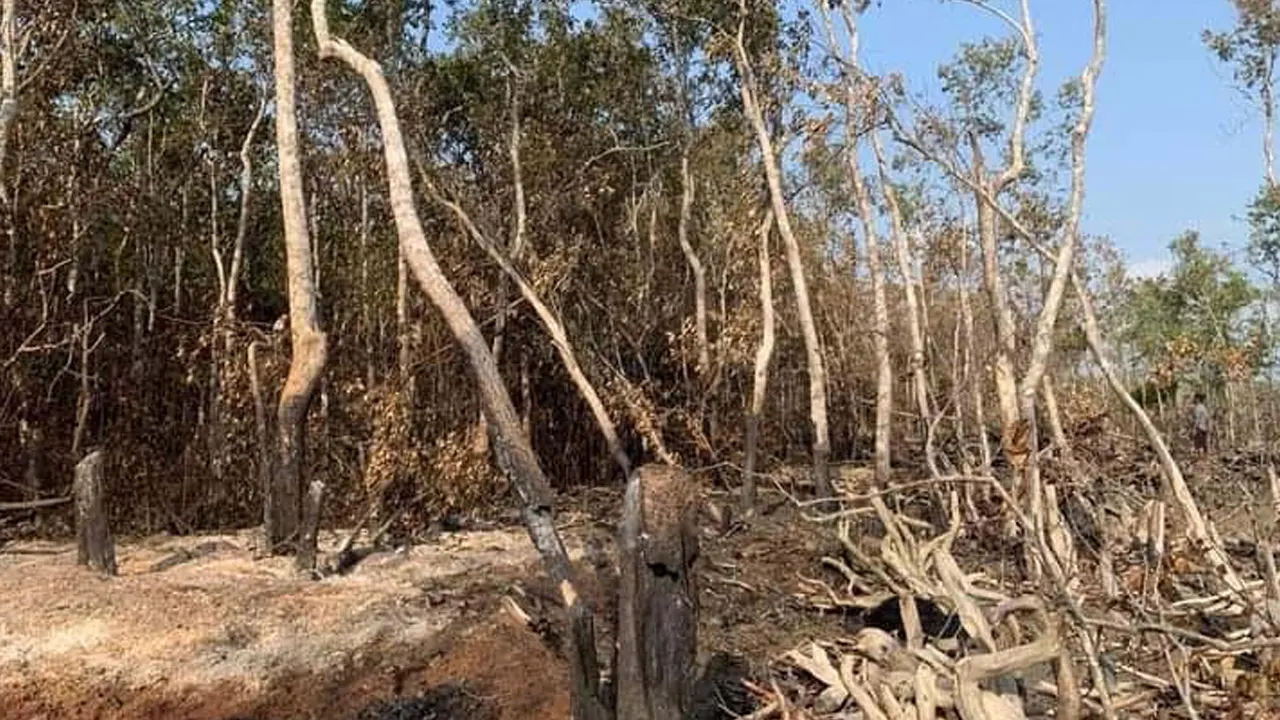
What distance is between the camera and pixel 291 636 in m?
7.73

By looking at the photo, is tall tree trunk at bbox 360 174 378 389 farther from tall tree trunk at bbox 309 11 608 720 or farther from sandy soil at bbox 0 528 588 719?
tall tree trunk at bbox 309 11 608 720

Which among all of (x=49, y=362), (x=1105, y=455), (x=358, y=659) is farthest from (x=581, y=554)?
(x=49, y=362)

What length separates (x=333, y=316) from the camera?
17.7m

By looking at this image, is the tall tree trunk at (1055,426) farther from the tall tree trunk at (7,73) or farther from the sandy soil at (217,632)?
the tall tree trunk at (7,73)

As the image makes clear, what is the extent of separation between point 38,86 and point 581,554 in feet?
27.5

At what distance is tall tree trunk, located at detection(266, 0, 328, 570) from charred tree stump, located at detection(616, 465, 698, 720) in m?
3.86

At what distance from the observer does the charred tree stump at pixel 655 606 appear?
5812 mm

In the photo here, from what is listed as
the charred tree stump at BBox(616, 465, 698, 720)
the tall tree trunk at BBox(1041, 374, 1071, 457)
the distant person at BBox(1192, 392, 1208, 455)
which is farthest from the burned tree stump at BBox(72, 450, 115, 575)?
the distant person at BBox(1192, 392, 1208, 455)

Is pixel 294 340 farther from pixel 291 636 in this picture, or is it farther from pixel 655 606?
pixel 655 606

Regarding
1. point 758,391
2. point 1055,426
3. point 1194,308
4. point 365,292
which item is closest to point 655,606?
point 758,391

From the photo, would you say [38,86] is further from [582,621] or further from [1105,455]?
[1105,455]

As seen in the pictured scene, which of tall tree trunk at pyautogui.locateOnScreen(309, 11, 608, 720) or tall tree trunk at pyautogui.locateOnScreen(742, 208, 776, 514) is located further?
tall tree trunk at pyautogui.locateOnScreen(742, 208, 776, 514)

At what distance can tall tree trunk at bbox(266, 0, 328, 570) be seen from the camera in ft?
30.1

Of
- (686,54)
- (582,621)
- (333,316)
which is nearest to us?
(582,621)
